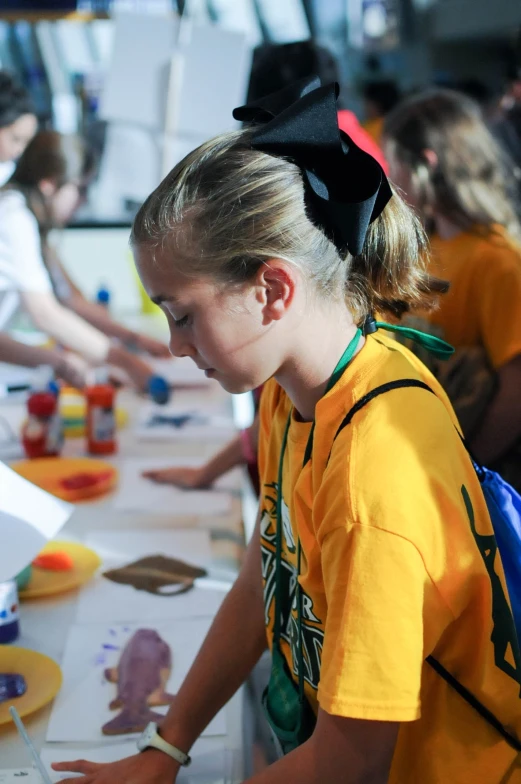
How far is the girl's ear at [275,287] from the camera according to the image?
0.85 metres

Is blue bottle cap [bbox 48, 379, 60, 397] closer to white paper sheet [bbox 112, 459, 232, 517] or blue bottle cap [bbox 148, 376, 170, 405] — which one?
white paper sheet [bbox 112, 459, 232, 517]

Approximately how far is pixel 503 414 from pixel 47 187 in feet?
5.77

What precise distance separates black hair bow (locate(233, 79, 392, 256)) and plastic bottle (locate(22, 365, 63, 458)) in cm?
129

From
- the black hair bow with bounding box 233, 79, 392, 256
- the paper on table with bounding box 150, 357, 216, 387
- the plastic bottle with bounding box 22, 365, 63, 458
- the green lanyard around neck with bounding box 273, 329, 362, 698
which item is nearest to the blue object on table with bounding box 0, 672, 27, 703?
the green lanyard around neck with bounding box 273, 329, 362, 698

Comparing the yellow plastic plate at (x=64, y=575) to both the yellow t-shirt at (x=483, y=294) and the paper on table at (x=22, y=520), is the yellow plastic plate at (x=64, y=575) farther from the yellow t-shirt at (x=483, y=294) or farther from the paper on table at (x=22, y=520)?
the yellow t-shirt at (x=483, y=294)

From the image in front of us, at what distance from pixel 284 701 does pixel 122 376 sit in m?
1.80

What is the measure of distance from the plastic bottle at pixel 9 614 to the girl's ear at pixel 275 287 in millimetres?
620

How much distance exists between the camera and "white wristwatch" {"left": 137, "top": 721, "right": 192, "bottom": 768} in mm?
997

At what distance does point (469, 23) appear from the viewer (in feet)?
29.0

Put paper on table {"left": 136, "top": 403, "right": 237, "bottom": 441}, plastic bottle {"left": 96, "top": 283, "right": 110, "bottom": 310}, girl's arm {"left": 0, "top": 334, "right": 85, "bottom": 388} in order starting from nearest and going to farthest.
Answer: paper on table {"left": 136, "top": 403, "right": 237, "bottom": 441} < girl's arm {"left": 0, "top": 334, "right": 85, "bottom": 388} < plastic bottle {"left": 96, "top": 283, "right": 110, "bottom": 310}

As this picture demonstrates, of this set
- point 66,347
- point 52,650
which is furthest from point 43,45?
point 52,650

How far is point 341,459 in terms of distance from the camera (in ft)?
2.52

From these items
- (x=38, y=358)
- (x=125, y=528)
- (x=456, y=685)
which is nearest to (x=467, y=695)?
(x=456, y=685)

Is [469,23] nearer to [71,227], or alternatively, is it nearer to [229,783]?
[71,227]
